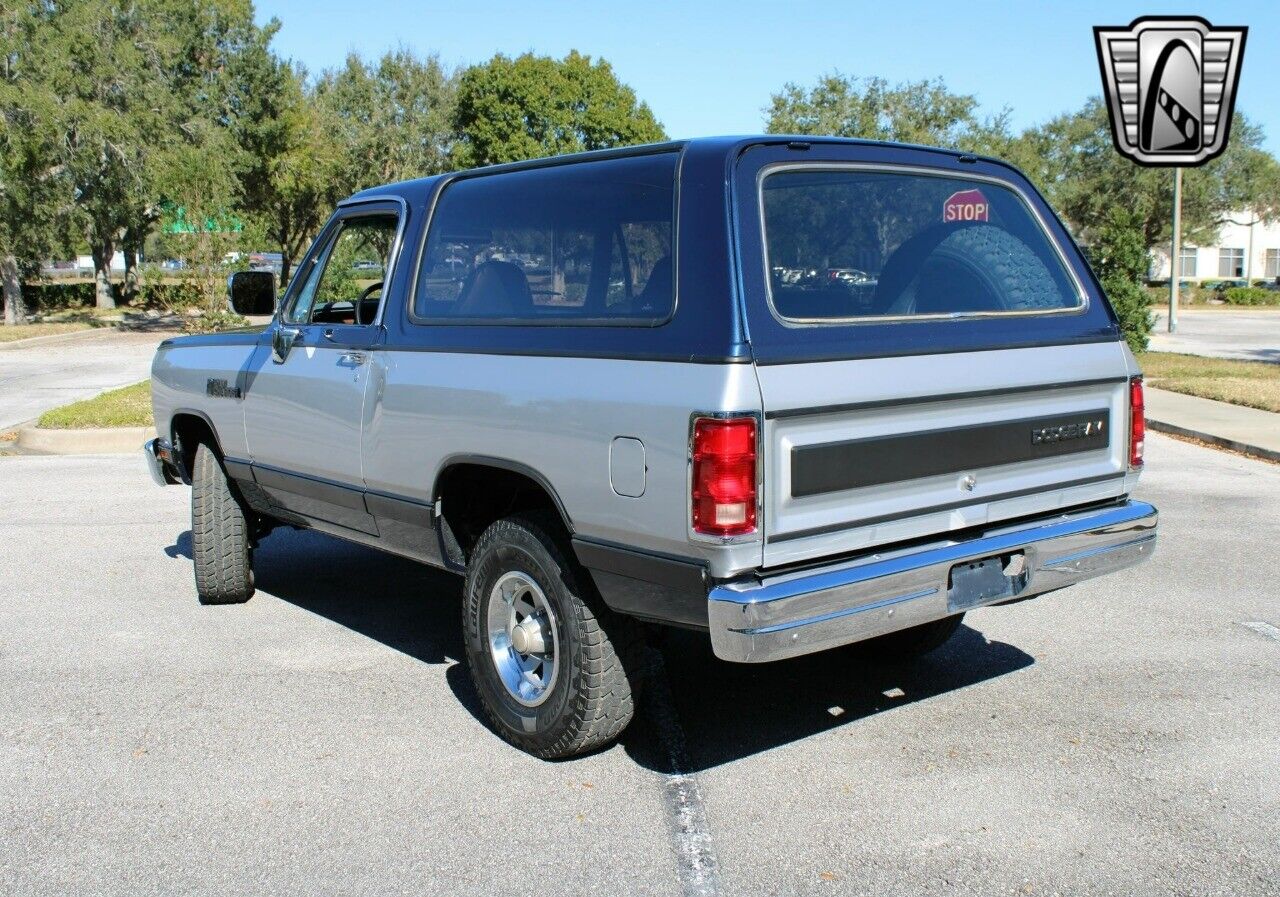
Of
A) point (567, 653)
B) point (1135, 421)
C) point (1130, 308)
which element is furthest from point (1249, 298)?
point (567, 653)

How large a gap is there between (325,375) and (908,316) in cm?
251

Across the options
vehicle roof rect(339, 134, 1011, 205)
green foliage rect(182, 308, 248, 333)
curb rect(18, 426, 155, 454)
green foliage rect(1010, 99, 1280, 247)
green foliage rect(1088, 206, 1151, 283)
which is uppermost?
green foliage rect(1010, 99, 1280, 247)

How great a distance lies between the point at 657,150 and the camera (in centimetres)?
427

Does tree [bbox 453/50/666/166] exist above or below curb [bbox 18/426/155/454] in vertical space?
above

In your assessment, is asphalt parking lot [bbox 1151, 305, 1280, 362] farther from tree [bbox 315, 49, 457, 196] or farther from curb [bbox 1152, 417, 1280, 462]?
tree [bbox 315, 49, 457, 196]

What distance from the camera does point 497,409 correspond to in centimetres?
445

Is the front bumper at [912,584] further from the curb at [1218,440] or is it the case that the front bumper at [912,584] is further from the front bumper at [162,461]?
the curb at [1218,440]

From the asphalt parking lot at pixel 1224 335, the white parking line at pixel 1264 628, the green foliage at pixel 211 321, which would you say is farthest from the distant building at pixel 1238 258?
the white parking line at pixel 1264 628

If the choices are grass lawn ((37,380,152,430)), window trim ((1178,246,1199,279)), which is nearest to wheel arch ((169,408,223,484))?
grass lawn ((37,380,152,430))

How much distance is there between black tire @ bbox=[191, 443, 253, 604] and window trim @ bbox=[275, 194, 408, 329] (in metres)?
1.07

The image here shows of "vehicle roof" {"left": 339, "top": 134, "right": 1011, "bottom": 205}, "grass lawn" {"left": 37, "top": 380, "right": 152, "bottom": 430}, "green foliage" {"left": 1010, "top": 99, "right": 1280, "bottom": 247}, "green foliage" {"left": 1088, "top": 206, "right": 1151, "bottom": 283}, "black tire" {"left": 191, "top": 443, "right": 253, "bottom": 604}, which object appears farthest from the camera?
"green foliage" {"left": 1010, "top": 99, "right": 1280, "bottom": 247}

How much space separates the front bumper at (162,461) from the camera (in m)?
6.85

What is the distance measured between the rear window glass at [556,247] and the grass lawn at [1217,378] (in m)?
12.6

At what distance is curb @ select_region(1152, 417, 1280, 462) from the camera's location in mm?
11766
